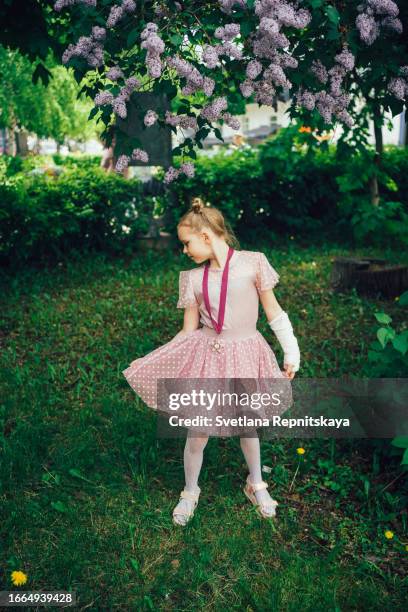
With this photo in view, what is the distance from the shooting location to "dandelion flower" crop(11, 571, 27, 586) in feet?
7.76

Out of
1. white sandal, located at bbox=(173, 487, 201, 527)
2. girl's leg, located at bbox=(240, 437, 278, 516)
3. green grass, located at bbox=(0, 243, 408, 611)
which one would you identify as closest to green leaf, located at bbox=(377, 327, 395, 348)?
green grass, located at bbox=(0, 243, 408, 611)

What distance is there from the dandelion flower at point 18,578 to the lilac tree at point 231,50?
172cm

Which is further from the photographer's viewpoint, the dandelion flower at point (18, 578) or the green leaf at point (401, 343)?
the green leaf at point (401, 343)

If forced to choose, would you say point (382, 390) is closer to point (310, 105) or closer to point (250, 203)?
point (310, 105)

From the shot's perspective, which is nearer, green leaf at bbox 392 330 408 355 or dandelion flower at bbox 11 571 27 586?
dandelion flower at bbox 11 571 27 586

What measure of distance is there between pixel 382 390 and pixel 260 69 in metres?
1.72

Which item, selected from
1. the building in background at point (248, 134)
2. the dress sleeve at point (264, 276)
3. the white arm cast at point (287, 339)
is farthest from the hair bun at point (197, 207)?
the building in background at point (248, 134)

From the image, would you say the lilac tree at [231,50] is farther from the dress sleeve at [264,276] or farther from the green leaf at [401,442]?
the green leaf at [401,442]

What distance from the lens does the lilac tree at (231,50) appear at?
95.1 inches

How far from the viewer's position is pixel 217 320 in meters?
2.73

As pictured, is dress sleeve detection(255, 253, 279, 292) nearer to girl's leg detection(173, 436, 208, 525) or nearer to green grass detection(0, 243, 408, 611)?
girl's leg detection(173, 436, 208, 525)

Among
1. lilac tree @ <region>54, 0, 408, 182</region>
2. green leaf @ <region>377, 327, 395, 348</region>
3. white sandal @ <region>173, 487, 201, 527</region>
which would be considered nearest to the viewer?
lilac tree @ <region>54, 0, 408, 182</region>

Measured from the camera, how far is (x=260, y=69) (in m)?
2.56

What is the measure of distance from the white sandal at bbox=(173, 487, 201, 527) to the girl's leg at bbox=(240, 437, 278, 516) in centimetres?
27
